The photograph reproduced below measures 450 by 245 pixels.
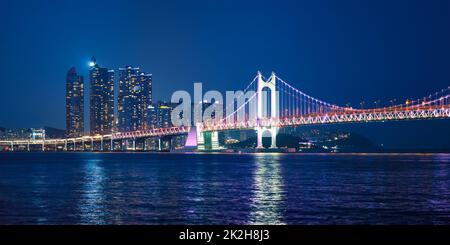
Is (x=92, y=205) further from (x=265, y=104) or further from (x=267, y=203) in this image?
(x=265, y=104)

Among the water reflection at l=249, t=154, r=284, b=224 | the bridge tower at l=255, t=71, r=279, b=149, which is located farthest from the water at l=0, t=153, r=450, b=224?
the bridge tower at l=255, t=71, r=279, b=149

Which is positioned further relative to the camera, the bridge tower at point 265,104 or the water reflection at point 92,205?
the bridge tower at point 265,104

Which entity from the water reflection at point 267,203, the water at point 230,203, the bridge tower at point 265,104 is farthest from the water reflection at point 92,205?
the bridge tower at point 265,104

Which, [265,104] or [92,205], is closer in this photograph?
[92,205]

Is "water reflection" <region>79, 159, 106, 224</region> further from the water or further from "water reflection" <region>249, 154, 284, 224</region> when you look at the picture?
"water reflection" <region>249, 154, 284, 224</region>

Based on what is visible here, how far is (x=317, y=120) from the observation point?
71562 mm

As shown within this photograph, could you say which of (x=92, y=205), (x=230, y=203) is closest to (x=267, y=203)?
(x=230, y=203)

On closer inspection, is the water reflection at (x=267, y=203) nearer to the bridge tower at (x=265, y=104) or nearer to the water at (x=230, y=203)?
the water at (x=230, y=203)

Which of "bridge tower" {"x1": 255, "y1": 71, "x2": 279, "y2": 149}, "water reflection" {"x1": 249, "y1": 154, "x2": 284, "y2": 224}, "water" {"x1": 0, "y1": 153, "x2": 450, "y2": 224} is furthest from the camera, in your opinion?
"bridge tower" {"x1": 255, "y1": 71, "x2": 279, "y2": 149}

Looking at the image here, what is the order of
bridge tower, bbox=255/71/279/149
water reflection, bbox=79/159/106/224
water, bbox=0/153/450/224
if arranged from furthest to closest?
1. bridge tower, bbox=255/71/279/149
2. water reflection, bbox=79/159/106/224
3. water, bbox=0/153/450/224

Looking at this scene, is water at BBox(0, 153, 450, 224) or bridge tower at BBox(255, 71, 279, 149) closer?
water at BBox(0, 153, 450, 224)

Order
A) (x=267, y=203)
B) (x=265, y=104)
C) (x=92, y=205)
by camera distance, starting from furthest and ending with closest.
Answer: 1. (x=265, y=104)
2. (x=267, y=203)
3. (x=92, y=205)

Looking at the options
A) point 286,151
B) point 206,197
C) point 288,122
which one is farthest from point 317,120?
point 206,197
